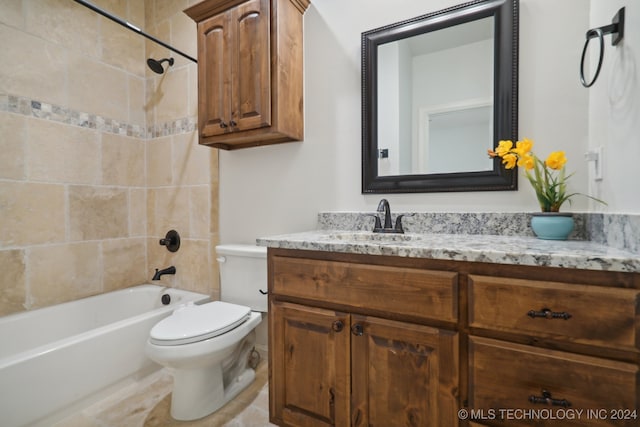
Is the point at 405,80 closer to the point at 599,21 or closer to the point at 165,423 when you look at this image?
the point at 599,21

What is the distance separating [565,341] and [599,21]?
1.19m

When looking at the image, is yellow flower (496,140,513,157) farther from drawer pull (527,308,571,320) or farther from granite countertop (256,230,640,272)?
drawer pull (527,308,571,320)

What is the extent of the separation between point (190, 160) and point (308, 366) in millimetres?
1774

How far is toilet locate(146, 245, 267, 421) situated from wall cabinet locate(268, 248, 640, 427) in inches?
13.1

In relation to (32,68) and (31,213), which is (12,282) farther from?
(32,68)

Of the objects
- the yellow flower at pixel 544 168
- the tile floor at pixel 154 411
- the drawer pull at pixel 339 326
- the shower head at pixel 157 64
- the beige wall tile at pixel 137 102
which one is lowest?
the tile floor at pixel 154 411

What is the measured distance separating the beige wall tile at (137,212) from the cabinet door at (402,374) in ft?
7.10

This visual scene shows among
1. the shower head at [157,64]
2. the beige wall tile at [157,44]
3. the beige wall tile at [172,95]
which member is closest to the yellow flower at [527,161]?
the beige wall tile at [172,95]

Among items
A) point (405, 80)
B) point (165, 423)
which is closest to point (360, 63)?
point (405, 80)

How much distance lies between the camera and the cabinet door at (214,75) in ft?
5.50

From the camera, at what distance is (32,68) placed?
181 centimetres

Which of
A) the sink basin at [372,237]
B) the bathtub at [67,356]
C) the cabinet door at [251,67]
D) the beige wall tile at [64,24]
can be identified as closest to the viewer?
the bathtub at [67,356]

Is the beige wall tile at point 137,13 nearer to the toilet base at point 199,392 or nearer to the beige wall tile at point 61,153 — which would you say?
the beige wall tile at point 61,153

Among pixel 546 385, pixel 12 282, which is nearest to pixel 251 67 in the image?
pixel 546 385
